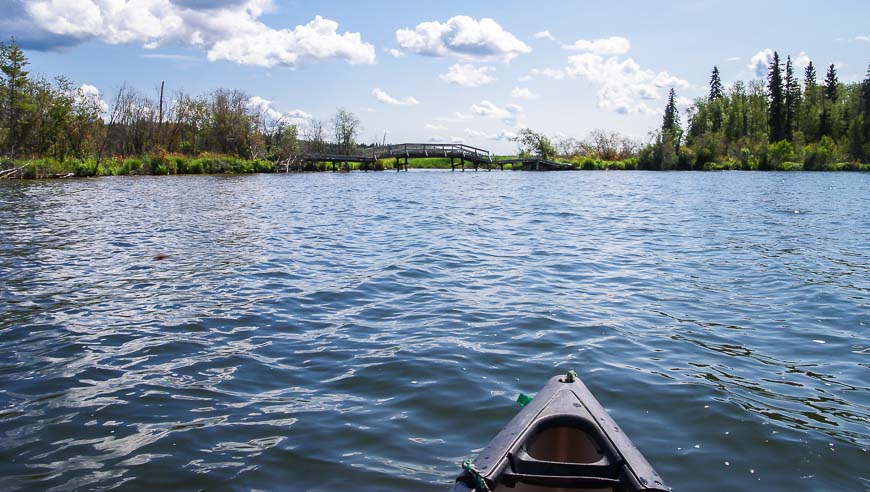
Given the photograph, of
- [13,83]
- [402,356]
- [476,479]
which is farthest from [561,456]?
[13,83]

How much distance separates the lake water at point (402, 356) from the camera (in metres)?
4.00

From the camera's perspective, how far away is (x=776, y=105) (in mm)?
84375

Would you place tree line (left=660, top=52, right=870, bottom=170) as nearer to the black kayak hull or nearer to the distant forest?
the distant forest

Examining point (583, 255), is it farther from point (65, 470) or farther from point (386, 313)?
point (65, 470)

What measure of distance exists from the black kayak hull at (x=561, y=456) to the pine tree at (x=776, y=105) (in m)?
94.4

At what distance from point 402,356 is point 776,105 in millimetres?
94403

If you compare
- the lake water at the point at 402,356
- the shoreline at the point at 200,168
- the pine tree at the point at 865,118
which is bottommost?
the lake water at the point at 402,356

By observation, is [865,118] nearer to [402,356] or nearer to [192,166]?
[192,166]

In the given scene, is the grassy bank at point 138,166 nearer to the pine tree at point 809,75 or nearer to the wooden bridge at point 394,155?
the wooden bridge at point 394,155

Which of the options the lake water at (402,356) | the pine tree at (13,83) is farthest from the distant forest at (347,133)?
the lake water at (402,356)

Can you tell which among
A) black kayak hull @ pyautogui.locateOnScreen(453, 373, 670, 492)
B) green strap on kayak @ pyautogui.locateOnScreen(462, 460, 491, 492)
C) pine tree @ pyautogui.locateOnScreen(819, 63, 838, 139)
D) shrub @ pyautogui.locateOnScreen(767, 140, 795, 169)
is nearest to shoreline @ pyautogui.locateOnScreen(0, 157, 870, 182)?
shrub @ pyautogui.locateOnScreen(767, 140, 795, 169)

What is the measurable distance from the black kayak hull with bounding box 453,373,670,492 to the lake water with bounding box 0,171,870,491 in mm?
656

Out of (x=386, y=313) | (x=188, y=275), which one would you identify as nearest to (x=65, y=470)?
(x=386, y=313)

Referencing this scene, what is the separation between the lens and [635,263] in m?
11.2
